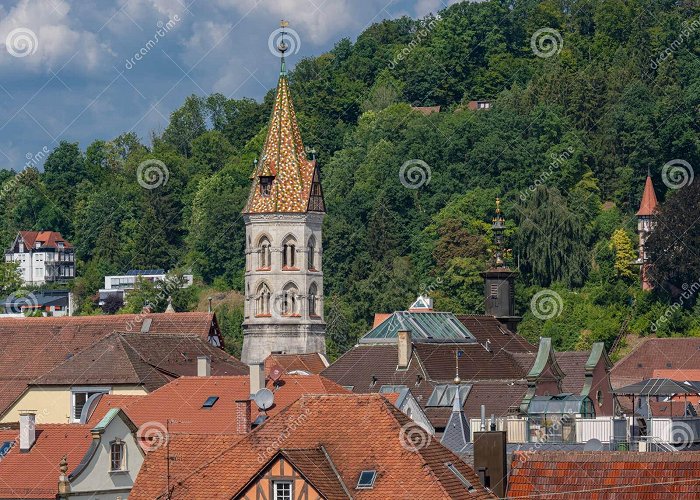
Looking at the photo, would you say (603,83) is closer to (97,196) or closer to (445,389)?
(97,196)

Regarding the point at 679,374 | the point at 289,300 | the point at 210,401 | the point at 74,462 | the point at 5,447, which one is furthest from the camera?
the point at 289,300

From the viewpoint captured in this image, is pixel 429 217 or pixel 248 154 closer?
pixel 429 217

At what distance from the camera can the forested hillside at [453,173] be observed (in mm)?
119688

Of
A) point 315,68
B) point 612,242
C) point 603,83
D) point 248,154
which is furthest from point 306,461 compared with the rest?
point 315,68

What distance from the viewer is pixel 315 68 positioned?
17738cm

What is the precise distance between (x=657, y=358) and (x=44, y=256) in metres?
85.3

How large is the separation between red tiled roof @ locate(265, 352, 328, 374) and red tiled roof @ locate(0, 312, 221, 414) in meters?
2.67

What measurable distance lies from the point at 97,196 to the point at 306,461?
135 metres

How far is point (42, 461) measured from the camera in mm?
51906

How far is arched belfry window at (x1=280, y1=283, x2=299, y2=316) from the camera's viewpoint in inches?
3748

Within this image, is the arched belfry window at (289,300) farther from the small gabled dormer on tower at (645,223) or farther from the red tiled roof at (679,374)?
the small gabled dormer on tower at (645,223)

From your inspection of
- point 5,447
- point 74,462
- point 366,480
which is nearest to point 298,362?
point 5,447
